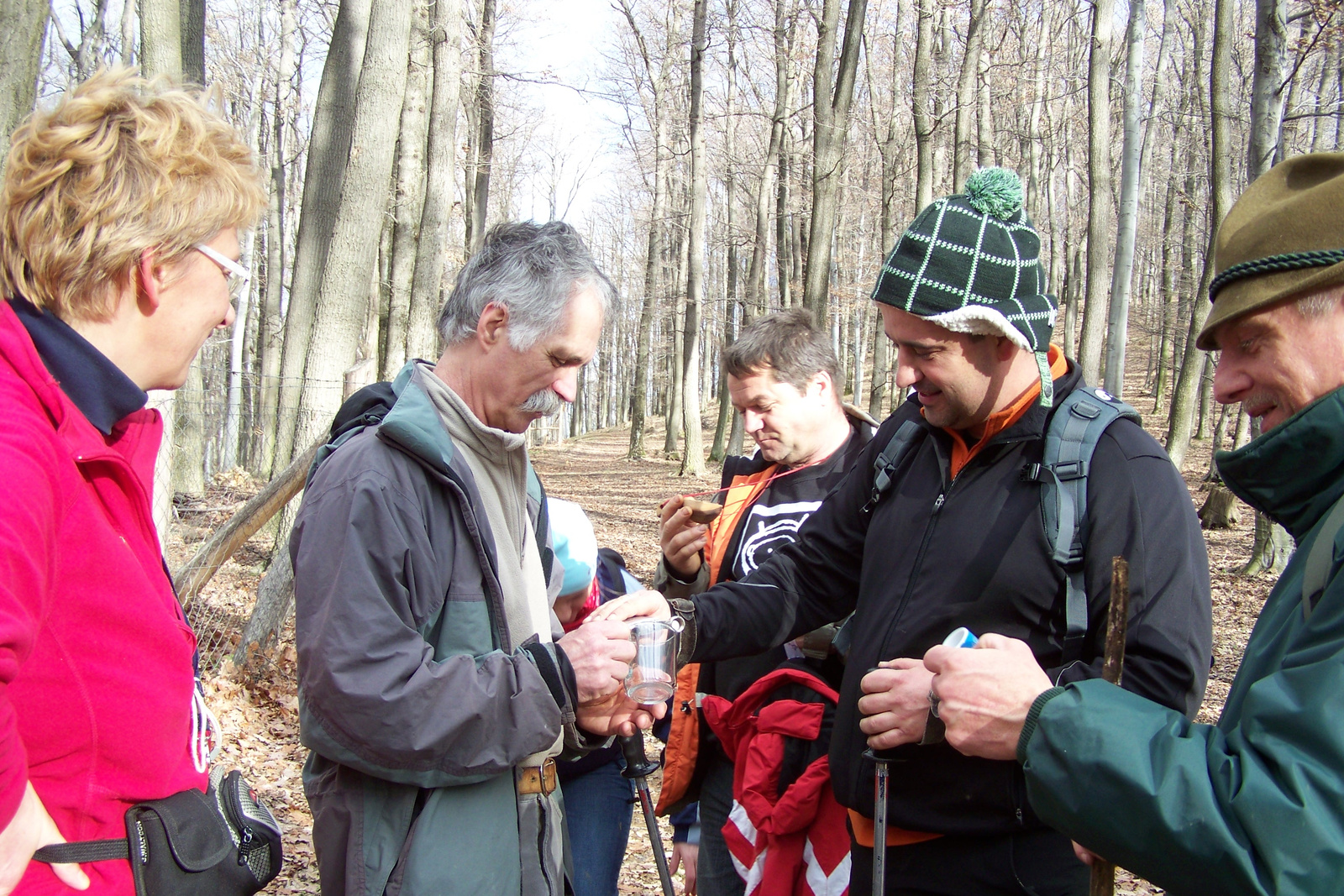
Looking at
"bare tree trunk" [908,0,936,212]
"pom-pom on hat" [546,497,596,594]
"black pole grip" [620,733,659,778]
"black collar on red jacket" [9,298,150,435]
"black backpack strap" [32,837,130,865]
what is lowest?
"black pole grip" [620,733,659,778]

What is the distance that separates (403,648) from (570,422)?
4024 cm

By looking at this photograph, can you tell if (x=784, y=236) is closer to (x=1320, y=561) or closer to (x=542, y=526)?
(x=542, y=526)

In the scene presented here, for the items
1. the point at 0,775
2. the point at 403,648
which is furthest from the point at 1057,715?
the point at 0,775

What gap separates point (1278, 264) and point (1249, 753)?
761 mm

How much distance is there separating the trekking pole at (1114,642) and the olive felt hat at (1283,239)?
1.51ft

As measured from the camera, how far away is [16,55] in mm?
4387

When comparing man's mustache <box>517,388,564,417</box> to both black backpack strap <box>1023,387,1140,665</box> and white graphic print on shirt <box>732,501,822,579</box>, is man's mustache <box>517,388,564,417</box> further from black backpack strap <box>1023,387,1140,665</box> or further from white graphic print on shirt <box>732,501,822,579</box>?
black backpack strap <box>1023,387,1140,665</box>

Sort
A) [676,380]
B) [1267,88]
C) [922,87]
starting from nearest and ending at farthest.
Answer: [1267,88], [922,87], [676,380]

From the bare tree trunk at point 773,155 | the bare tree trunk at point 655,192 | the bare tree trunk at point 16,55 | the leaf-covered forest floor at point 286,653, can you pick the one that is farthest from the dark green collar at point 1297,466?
the bare tree trunk at point 655,192

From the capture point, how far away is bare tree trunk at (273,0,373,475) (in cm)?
866

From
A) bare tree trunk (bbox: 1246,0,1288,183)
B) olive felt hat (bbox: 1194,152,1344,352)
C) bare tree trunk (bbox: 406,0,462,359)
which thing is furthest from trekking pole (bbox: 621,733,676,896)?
bare tree trunk (bbox: 1246,0,1288,183)

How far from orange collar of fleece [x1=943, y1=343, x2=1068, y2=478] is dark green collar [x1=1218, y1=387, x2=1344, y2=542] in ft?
1.86

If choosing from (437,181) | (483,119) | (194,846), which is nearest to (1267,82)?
(437,181)

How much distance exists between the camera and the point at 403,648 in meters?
1.79
